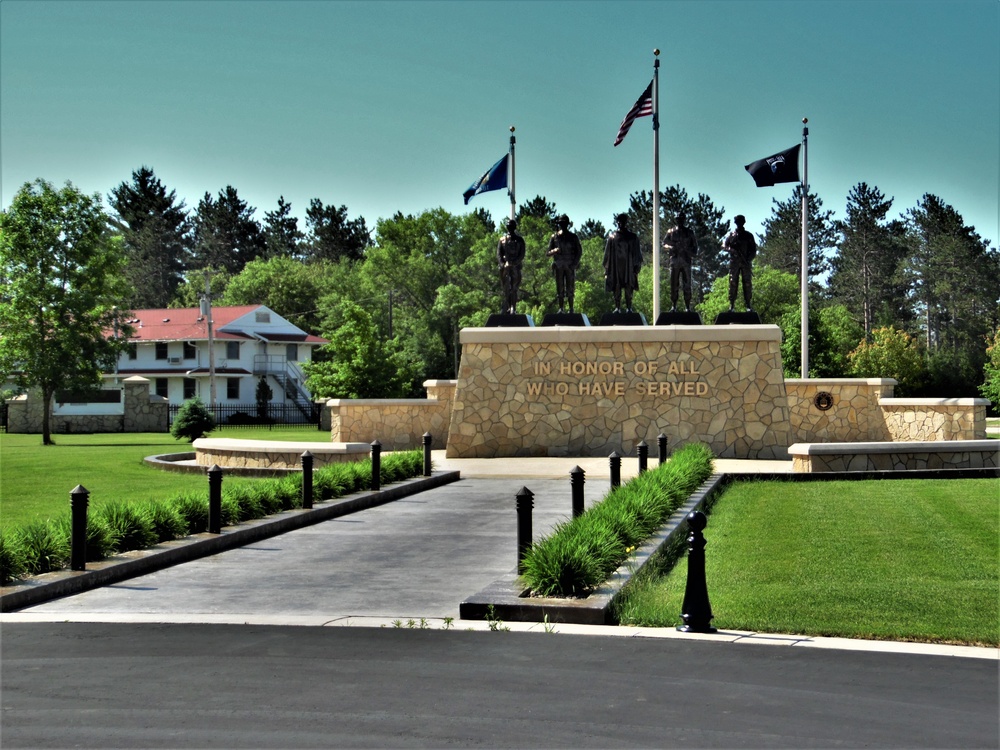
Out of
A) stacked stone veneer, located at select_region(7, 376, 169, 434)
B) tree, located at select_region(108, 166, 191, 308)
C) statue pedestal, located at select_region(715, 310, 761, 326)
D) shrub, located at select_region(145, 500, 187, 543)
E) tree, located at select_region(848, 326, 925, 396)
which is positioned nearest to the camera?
shrub, located at select_region(145, 500, 187, 543)

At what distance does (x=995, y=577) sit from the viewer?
10.2 metres

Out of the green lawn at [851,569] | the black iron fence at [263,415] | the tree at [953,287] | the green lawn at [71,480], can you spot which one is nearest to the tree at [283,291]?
the black iron fence at [263,415]

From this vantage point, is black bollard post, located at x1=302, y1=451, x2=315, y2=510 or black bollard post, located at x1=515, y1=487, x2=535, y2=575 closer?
black bollard post, located at x1=515, y1=487, x2=535, y2=575

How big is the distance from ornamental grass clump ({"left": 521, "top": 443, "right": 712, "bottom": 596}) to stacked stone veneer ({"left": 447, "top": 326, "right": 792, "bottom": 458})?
976 cm

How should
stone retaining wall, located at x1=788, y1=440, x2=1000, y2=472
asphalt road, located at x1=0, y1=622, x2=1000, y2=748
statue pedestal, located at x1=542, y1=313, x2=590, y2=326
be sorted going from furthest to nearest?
statue pedestal, located at x1=542, y1=313, x2=590, y2=326
stone retaining wall, located at x1=788, y1=440, x2=1000, y2=472
asphalt road, located at x1=0, y1=622, x2=1000, y2=748

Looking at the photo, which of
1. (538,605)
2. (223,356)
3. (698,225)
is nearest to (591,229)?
(698,225)

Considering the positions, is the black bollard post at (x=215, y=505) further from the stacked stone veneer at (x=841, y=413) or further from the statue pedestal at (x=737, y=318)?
the stacked stone veneer at (x=841, y=413)

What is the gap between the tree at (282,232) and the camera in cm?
10338

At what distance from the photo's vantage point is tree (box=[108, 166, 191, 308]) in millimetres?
95562

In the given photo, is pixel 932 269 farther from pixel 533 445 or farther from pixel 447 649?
pixel 447 649

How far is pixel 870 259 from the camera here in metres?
78.2

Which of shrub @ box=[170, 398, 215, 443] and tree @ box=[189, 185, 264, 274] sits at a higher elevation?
tree @ box=[189, 185, 264, 274]

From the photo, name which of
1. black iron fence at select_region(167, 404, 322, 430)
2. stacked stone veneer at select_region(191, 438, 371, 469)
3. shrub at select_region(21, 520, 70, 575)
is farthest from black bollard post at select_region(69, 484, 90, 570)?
black iron fence at select_region(167, 404, 322, 430)

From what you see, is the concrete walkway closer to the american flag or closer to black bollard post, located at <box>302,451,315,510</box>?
black bollard post, located at <box>302,451,315,510</box>
